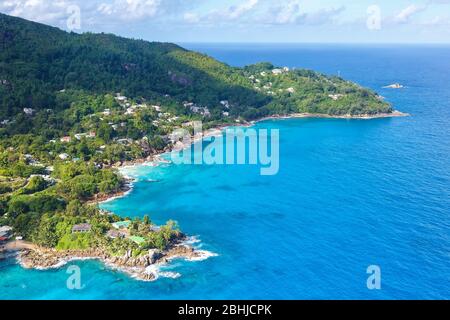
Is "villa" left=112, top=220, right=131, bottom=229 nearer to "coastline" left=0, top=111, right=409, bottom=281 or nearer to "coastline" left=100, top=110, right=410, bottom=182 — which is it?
"coastline" left=0, top=111, right=409, bottom=281

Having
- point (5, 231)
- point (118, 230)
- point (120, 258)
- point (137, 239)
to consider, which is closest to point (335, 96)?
point (118, 230)

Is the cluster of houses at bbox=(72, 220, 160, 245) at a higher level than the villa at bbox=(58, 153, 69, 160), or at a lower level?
lower

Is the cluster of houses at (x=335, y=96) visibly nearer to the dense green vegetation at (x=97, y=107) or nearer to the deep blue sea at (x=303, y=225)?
the dense green vegetation at (x=97, y=107)

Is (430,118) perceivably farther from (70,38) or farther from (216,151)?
(70,38)

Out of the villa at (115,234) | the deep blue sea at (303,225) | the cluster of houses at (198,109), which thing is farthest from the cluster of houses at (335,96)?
the villa at (115,234)

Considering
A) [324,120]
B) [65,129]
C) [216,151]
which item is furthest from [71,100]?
[324,120]

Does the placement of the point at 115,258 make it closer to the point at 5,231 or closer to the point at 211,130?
the point at 5,231

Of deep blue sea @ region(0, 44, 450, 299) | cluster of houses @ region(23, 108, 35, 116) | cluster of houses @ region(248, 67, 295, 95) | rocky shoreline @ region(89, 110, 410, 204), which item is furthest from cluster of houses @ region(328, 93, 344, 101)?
cluster of houses @ region(23, 108, 35, 116)
